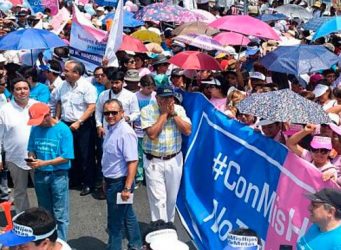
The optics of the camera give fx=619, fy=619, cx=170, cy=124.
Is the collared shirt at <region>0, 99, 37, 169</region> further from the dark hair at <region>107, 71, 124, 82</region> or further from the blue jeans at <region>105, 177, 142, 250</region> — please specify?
the dark hair at <region>107, 71, 124, 82</region>

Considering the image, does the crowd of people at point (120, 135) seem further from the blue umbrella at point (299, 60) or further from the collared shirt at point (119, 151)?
the blue umbrella at point (299, 60)

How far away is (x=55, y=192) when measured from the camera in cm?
600

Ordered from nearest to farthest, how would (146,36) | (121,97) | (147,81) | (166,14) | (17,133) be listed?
(17,133) → (121,97) → (147,81) → (166,14) → (146,36)

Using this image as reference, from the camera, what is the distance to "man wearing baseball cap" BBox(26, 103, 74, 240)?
5891 mm

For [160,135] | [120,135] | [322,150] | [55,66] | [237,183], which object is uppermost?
[322,150]

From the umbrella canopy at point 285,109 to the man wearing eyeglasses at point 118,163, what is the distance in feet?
3.74

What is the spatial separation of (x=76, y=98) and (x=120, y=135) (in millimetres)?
2170

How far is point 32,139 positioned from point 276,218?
2.54 m

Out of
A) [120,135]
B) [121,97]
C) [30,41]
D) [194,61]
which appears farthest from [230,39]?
[120,135]

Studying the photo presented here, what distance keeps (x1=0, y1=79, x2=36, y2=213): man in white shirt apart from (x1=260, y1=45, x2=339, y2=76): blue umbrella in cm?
343

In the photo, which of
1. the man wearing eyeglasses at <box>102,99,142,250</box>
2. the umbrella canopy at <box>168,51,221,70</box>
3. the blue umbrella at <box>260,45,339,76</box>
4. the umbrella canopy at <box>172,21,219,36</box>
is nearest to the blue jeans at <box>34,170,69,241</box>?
the man wearing eyeglasses at <box>102,99,142,250</box>

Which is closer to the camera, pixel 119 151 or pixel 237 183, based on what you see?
pixel 237 183

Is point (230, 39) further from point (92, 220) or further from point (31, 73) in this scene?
point (92, 220)

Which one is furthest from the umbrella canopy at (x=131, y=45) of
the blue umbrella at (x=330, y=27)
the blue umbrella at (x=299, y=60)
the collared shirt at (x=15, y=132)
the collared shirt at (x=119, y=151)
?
the collared shirt at (x=119, y=151)
